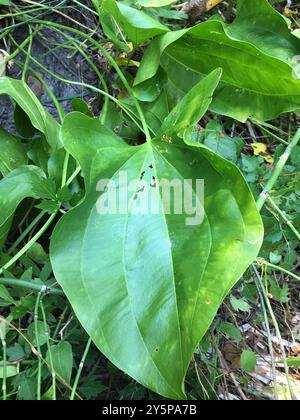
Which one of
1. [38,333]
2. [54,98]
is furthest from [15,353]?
[54,98]

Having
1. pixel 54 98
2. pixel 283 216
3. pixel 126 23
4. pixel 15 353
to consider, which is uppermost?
pixel 126 23

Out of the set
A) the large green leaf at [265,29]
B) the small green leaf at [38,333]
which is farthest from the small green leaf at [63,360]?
the large green leaf at [265,29]

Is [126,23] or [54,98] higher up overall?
[126,23]

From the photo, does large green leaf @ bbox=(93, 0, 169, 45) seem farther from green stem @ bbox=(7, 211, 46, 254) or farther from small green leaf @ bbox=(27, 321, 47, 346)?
small green leaf @ bbox=(27, 321, 47, 346)

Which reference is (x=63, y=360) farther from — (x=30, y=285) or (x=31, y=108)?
(x=31, y=108)

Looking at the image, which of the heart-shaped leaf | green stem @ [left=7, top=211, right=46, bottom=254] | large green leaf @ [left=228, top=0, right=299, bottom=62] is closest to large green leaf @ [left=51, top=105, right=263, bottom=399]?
the heart-shaped leaf

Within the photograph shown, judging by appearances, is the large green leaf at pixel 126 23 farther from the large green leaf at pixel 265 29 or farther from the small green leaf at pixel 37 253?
the small green leaf at pixel 37 253

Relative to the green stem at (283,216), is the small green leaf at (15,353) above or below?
below

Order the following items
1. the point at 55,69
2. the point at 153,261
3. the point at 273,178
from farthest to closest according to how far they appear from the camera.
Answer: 1. the point at 55,69
2. the point at 273,178
3. the point at 153,261
